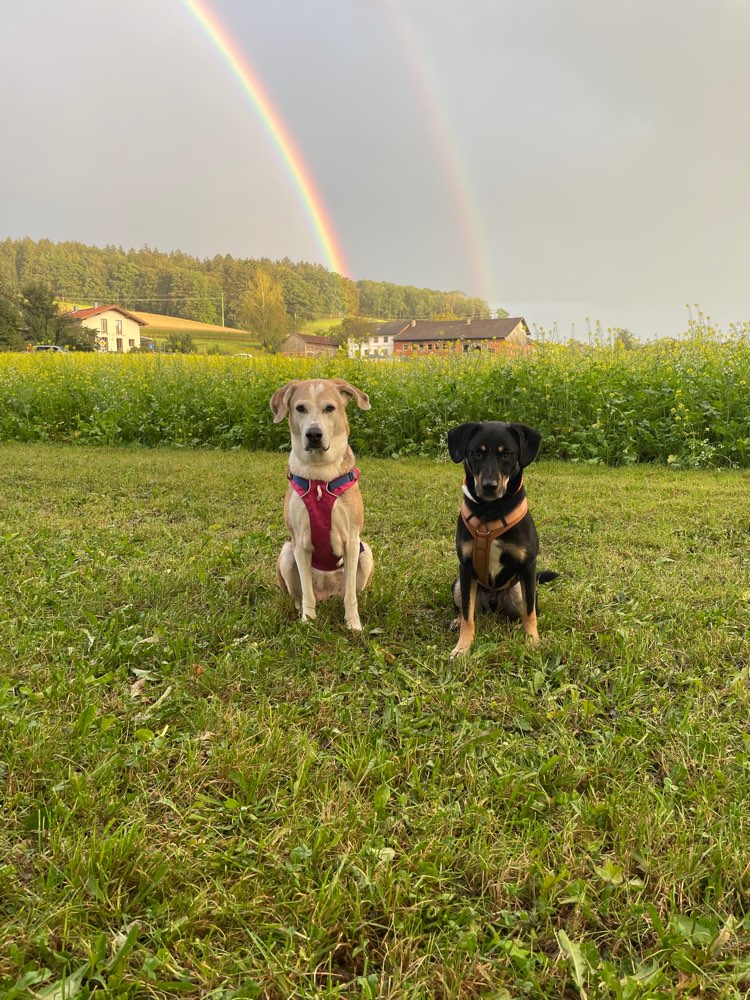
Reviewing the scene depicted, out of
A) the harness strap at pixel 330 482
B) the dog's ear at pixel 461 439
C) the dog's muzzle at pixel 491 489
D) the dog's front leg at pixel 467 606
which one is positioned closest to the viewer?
the dog's muzzle at pixel 491 489

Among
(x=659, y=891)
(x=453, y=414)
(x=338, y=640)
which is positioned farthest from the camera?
(x=453, y=414)

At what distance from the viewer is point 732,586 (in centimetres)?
402

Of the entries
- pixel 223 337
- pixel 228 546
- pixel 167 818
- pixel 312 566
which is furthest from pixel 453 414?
pixel 223 337

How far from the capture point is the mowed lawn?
1.55 meters

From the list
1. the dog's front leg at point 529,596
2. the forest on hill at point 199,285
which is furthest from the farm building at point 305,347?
the forest on hill at point 199,285

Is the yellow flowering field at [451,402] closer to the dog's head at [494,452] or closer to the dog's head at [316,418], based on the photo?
the dog's head at [316,418]

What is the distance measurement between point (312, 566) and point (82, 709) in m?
1.58

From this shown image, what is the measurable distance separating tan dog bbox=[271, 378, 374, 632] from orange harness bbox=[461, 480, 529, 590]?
732mm

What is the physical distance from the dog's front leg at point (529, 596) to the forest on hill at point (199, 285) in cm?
7507

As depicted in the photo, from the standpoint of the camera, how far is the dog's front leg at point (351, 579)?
361cm

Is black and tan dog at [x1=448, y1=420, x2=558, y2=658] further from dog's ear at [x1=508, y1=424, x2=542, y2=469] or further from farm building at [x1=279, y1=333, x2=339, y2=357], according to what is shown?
farm building at [x1=279, y1=333, x2=339, y2=357]

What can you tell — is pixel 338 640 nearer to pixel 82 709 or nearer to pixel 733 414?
pixel 82 709

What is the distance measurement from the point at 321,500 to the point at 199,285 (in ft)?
311

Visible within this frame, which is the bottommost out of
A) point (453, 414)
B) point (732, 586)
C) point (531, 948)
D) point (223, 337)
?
point (531, 948)
